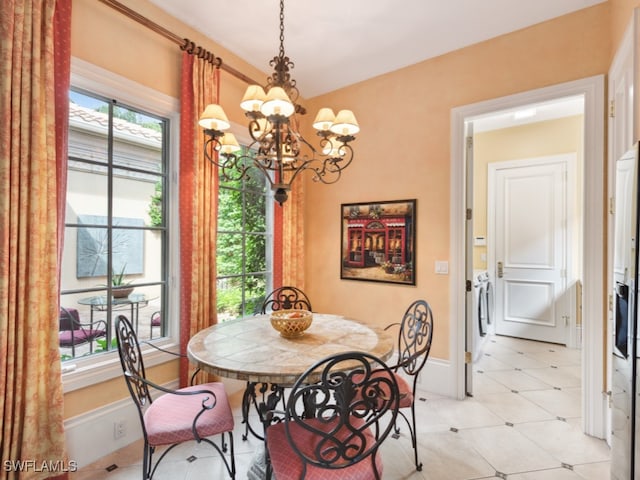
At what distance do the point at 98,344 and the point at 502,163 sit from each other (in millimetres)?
5449

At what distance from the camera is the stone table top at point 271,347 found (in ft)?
4.65

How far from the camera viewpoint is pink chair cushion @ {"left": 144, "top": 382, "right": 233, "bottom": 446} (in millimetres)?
1523

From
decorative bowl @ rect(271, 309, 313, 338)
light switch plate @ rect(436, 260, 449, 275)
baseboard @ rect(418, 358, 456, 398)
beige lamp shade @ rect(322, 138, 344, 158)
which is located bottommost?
baseboard @ rect(418, 358, 456, 398)

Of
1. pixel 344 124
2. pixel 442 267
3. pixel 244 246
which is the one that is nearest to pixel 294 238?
pixel 244 246

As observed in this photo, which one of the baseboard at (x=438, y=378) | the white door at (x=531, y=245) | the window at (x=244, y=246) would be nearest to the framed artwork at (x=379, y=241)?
the baseboard at (x=438, y=378)

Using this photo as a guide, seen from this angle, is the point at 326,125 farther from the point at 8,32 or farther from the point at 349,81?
the point at 349,81

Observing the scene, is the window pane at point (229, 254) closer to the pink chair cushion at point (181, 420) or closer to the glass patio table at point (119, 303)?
the glass patio table at point (119, 303)

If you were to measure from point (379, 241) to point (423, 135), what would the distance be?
1.17 meters

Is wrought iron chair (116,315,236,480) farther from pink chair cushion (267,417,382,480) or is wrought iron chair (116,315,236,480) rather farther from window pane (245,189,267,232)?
window pane (245,189,267,232)

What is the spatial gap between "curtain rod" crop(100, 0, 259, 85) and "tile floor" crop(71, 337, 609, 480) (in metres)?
2.99

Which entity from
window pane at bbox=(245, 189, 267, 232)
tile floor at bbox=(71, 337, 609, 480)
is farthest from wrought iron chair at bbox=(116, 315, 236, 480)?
window pane at bbox=(245, 189, 267, 232)

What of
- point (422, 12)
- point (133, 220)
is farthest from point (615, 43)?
point (133, 220)

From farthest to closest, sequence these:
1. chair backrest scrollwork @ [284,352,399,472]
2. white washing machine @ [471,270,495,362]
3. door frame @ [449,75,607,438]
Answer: white washing machine @ [471,270,495,362]
door frame @ [449,75,607,438]
chair backrest scrollwork @ [284,352,399,472]

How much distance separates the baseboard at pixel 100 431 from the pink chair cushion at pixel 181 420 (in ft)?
2.10
